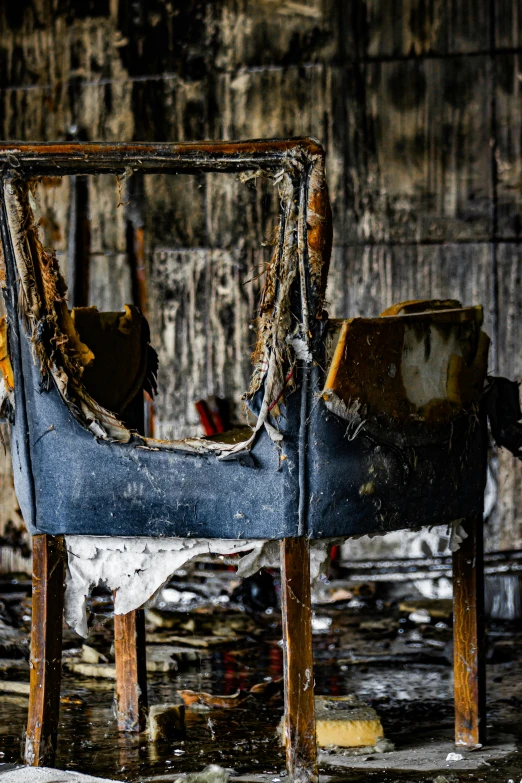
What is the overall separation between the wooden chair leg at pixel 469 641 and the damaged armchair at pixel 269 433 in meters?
0.22

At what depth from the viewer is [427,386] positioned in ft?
8.23

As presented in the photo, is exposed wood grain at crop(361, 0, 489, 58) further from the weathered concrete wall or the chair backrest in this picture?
the chair backrest

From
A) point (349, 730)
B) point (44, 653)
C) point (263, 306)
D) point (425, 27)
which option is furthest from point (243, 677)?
point (425, 27)

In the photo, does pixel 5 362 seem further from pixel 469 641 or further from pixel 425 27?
pixel 425 27

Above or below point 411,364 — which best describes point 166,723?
below

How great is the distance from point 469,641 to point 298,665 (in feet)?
2.02

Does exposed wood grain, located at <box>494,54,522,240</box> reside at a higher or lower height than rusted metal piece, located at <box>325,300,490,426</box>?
higher

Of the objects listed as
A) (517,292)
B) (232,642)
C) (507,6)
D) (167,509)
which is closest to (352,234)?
(517,292)

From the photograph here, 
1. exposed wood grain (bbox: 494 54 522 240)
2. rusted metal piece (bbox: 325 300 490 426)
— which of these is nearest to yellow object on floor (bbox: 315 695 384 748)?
rusted metal piece (bbox: 325 300 490 426)

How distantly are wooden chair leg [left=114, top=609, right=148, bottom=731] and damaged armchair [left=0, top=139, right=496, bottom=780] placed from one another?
0.47 metres

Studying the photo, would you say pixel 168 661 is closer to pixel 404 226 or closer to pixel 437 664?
pixel 437 664

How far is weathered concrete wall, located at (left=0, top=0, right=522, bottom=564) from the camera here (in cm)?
464

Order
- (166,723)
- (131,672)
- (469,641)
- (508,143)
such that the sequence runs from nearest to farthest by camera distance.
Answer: (469,641), (166,723), (131,672), (508,143)

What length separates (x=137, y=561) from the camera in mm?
2484
